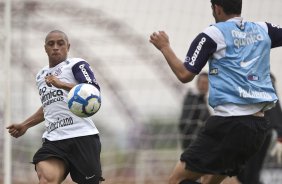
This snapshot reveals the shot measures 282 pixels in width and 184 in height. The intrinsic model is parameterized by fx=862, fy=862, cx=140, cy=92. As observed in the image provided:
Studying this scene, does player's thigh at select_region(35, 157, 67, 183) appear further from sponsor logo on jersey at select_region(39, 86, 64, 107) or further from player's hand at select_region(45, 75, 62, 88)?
player's hand at select_region(45, 75, 62, 88)

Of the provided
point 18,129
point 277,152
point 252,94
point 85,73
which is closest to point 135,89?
point 277,152

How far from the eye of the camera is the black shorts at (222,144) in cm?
670

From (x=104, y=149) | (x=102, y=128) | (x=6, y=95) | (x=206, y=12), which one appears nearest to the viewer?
(x=6, y=95)

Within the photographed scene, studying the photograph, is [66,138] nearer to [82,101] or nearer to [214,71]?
[82,101]

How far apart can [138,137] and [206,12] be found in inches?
244

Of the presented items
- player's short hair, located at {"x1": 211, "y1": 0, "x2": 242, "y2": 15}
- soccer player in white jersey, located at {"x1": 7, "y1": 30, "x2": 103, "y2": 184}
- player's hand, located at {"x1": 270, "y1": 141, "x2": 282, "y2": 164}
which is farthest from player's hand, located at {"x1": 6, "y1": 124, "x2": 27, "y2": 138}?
player's hand, located at {"x1": 270, "y1": 141, "x2": 282, "y2": 164}

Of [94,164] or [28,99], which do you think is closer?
[94,164]

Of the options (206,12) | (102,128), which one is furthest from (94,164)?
(102,128)

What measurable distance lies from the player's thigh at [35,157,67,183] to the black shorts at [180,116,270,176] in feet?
4.81

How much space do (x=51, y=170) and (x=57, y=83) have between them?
83 centimetres

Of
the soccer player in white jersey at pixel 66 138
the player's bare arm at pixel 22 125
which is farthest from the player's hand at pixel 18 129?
the soccer player in white jersey at pixel 66 138

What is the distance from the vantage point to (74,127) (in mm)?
7875

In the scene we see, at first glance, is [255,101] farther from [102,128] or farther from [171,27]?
[102,128]

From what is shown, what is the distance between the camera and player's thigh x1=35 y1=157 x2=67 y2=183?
770 centimetres
